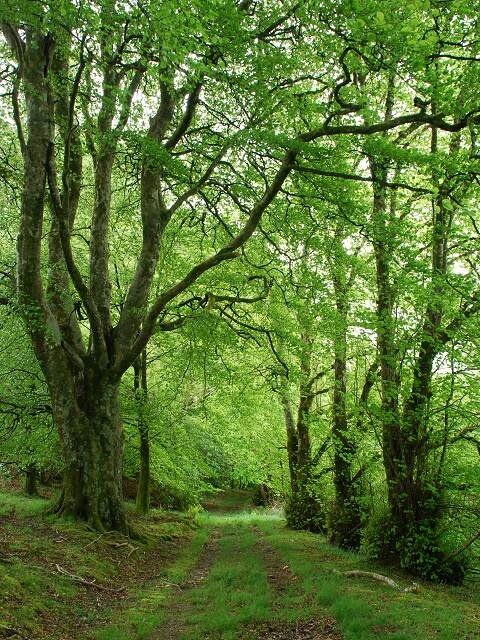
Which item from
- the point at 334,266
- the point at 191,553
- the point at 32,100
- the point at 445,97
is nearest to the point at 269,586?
the point at 191,553

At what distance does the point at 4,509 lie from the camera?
554 inches

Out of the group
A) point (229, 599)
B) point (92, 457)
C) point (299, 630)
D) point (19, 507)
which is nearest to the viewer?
point (299, 630)

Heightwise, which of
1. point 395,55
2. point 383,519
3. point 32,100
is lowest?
point 383,519

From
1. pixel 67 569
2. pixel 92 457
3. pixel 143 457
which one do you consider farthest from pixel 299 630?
pixel 143 457

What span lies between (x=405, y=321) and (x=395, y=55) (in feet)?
16.7

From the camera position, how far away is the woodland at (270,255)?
704 centimetres

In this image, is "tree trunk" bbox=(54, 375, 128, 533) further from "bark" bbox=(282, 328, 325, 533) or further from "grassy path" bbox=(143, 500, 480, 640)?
"bark" bbox=(282, 328, 325, 533)

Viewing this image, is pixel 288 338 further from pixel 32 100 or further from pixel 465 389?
pixel 32 100

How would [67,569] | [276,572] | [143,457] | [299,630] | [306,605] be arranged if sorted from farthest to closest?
[143,457]
[276,572]
[67,569]
[306,605]
[299,630]

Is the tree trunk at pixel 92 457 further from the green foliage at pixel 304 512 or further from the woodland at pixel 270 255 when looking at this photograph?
the green foliage at pixel 304 512

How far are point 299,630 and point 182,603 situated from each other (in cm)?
231

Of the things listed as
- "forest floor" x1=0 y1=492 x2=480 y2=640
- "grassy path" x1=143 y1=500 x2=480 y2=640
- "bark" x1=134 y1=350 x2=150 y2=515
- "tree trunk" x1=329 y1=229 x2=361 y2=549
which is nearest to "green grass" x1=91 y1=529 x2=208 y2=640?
"forest floor" x1=0 y1=492 x2=480 y2=640

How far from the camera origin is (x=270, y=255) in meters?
12.5

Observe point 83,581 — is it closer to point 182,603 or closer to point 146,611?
point 146,611
